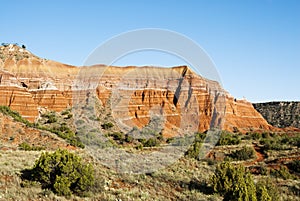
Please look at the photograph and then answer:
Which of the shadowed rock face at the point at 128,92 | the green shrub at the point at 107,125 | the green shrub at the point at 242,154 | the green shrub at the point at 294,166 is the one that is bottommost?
the green shrub at the point at 107,125

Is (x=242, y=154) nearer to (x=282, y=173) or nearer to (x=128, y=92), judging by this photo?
(x=282, y=173)

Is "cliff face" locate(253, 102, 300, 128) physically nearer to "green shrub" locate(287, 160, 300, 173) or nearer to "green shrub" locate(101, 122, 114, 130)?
"green shrub" locate(101, 122, 114, 130)

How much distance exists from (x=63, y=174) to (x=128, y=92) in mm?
43928

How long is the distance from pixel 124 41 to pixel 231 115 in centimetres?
5781

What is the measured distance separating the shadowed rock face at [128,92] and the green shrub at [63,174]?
111 ft

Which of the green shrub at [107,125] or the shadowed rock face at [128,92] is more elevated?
the shadowed rock face at [128,92]

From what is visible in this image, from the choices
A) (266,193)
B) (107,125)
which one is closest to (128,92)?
(107,125)

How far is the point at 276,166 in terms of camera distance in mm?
21984

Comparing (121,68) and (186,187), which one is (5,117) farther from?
(121,68)

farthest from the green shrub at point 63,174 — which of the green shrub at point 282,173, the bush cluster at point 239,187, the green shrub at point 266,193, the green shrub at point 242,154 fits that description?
the green shrub at point 242,154

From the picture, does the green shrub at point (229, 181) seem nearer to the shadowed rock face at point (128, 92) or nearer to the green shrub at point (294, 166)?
the green shrub at point (294, 166)

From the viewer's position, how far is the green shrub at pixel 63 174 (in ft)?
38.1

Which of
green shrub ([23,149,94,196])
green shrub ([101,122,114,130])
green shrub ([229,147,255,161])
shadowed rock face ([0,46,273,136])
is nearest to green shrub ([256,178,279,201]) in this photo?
green shrub ([23,149,94,196])

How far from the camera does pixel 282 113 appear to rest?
300 ft
